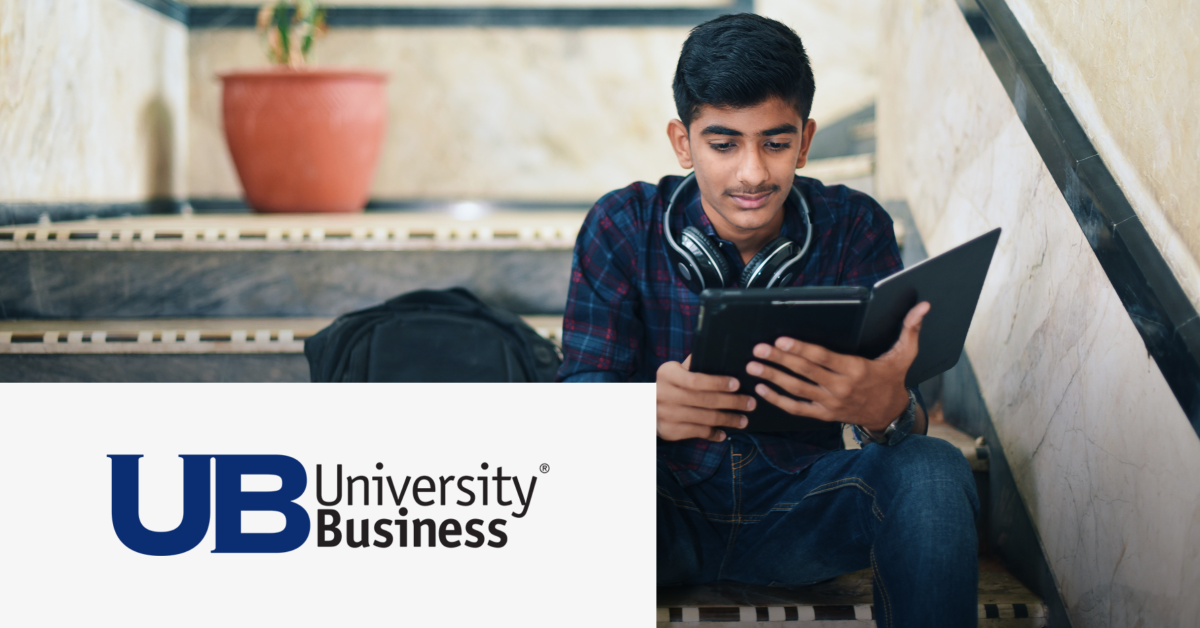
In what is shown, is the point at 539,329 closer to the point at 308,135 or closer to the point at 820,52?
the point at 308,135

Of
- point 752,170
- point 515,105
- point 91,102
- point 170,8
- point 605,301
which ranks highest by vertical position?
point 170,8

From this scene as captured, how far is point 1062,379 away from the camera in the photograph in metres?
1.21

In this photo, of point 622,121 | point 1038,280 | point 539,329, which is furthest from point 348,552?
point 622,121

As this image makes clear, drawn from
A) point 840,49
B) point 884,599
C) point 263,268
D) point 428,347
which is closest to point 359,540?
point 884,599

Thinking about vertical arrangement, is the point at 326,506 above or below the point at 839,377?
below

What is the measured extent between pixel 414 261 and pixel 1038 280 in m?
A: 1.37

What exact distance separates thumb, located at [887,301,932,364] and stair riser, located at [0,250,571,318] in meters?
1.17

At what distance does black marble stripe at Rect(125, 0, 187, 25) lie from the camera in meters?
2.83

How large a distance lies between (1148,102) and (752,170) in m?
0.50

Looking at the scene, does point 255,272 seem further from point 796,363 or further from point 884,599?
point 884,599

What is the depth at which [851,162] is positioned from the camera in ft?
8.16

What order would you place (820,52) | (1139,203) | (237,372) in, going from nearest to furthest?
(1139,203) → (237,372) → (820,52)

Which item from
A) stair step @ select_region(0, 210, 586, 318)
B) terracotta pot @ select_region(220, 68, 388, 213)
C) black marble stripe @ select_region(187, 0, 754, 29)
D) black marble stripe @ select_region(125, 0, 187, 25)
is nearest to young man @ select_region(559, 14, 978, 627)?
stair step @ select_region(0, 210, 586, 318)

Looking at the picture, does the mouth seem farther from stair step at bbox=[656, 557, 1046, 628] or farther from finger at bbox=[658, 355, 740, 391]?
stair step at bbox=[656, 557, 1046, 628]
